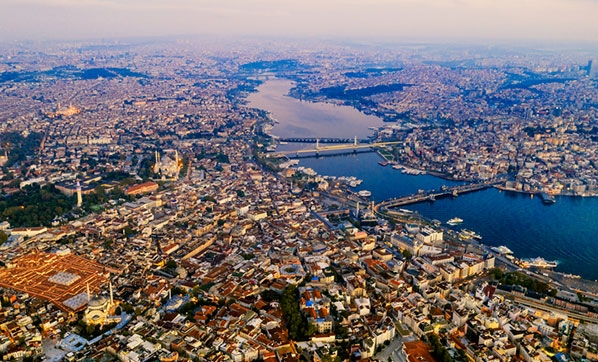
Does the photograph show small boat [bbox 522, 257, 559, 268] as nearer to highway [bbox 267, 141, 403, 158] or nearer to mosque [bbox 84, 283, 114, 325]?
mosque [bbox 84, 283, 114, 325]

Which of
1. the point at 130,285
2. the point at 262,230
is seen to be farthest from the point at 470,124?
the point at 130,285

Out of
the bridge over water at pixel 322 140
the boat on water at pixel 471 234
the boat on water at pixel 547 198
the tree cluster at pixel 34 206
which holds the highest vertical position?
the tree cluster at pixel 34 206

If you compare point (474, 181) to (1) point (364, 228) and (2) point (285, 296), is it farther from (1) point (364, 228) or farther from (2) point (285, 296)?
(2) point (285, 296)

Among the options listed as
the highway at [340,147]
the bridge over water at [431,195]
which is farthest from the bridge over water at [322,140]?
the bridge over water at [431,195]

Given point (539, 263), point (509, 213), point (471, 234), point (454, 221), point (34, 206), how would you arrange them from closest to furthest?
point (539, 263), point (471, 234), point (34, 206), point (454, 221), point (509, 213)

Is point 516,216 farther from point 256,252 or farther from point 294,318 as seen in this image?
point 294,318

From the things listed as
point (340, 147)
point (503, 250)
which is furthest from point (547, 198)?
point (340, 147)

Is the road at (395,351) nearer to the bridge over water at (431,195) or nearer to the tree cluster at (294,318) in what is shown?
the tree cluster at (294,318)
